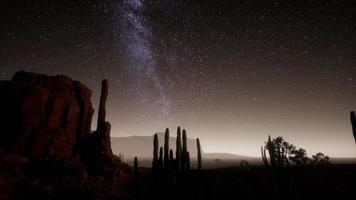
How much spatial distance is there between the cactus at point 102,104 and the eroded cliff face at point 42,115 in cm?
245

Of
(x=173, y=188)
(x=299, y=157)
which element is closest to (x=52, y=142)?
(x=173, y=188)

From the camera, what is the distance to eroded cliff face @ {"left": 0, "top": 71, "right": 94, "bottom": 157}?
84.1 feet

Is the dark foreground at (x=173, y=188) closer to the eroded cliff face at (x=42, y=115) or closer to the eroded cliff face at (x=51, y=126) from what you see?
the eroded cliff face at (x=51, y=126)

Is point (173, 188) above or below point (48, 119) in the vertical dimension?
below

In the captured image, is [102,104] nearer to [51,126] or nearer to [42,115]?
[51,126]

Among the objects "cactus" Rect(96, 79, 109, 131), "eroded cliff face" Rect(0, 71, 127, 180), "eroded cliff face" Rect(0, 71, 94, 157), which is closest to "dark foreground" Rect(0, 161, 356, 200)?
"eroded cliff face" Rect(0, 71, 127, 180)

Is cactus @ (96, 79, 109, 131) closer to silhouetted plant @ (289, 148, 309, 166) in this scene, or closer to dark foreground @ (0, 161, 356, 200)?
dark foreground @ (0, 161, 356, 200)

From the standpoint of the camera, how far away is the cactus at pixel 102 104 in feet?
104

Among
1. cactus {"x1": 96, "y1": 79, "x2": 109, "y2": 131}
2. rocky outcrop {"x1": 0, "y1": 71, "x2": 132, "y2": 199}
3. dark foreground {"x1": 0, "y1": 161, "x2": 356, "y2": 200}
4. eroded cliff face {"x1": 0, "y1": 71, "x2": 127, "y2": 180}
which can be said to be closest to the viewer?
dark foreground {"x1": 0, "y1": 161, "x2": 356, "y2": 200}

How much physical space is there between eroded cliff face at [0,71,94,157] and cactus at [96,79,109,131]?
2.45 meters

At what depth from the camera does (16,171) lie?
20.2m

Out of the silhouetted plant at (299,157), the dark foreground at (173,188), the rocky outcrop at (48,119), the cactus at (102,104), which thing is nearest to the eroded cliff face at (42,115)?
the rocky outcrop at (48,119)

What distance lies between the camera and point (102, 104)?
3422 centimetres

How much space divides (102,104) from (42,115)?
8306 millimetres
